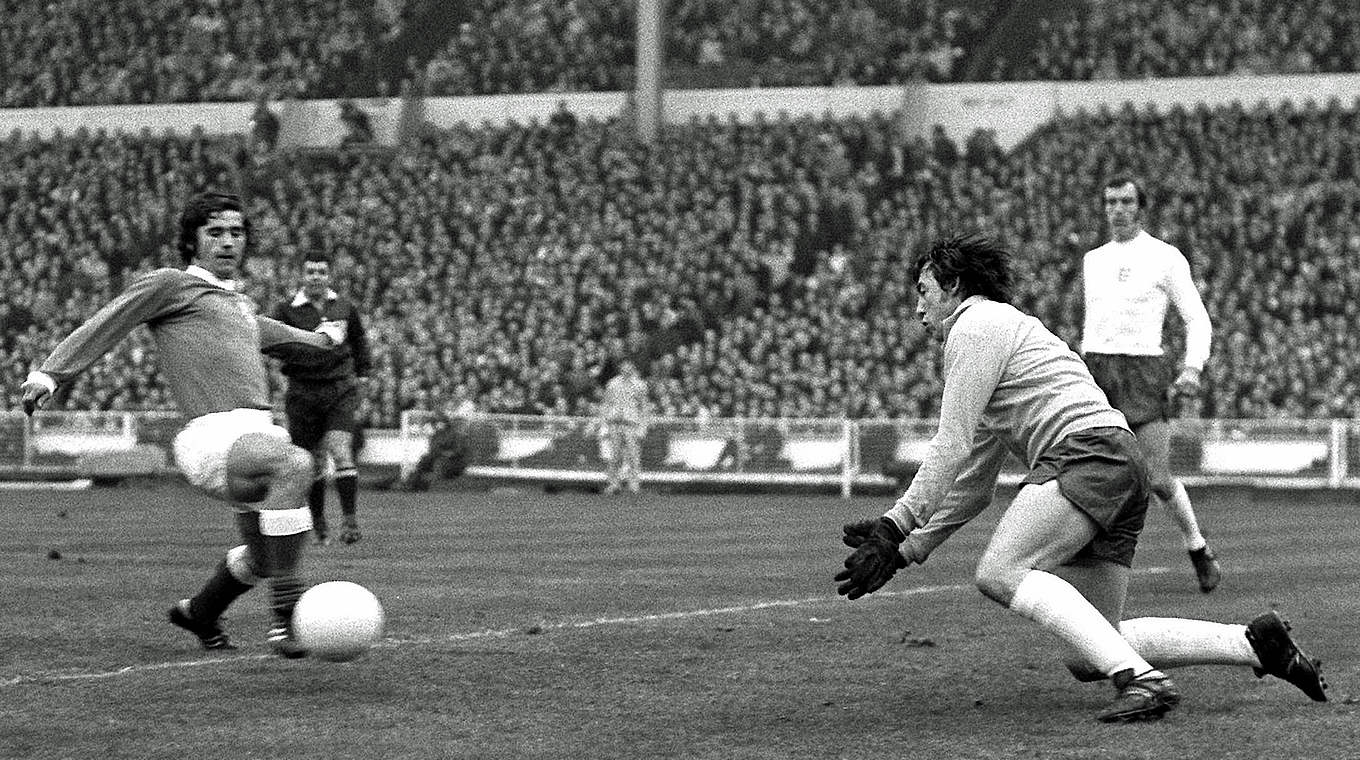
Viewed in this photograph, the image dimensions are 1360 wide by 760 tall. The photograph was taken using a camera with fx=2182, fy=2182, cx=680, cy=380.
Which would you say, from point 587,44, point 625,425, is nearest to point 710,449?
point 625,425

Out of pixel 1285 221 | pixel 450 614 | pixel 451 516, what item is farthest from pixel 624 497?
pixel 450 614

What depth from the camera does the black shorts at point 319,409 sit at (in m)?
16.1

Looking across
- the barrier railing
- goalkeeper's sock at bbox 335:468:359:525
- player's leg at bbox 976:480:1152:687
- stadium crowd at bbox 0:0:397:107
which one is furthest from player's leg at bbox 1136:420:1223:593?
stadium crowd at bbox 0:0:397:107

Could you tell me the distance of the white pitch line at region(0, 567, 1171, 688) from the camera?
26.1ft

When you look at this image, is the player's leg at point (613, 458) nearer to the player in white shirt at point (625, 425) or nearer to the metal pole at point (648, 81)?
the player in white shirt at point (625, 425)

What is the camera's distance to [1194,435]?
2745 cm

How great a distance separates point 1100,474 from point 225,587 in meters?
3.61

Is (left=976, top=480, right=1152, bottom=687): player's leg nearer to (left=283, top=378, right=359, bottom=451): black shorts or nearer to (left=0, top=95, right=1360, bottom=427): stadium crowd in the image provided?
(left=283, top=378, right=359, bottom=451): black shorts

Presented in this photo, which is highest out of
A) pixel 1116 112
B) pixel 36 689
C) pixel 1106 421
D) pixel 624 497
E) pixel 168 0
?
pixel 168 0

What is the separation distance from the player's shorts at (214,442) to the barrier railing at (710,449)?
1956cm

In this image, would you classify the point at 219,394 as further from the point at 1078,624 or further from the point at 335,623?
the point at 1078,624

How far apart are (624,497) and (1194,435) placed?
7.23 metres

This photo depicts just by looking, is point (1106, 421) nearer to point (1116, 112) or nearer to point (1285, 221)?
point (1285, 221)

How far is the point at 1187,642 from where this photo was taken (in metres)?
7.28
